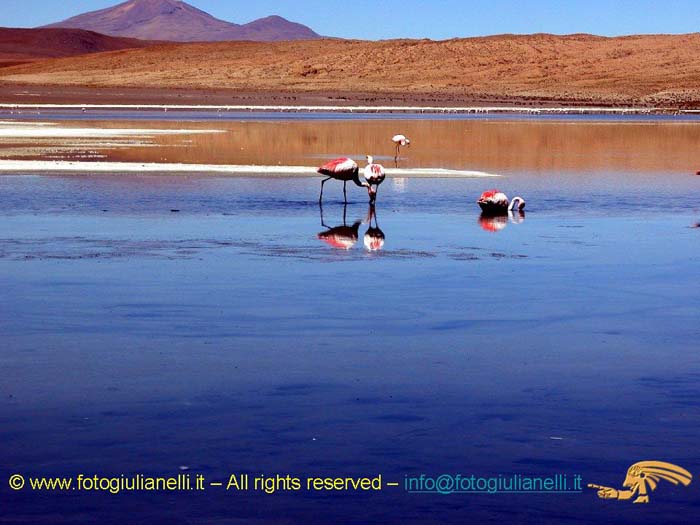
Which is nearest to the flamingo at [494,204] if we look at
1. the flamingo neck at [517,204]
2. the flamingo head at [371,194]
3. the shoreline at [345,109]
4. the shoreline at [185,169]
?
the flamingo neck at [517,204]

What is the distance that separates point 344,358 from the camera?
664 cm

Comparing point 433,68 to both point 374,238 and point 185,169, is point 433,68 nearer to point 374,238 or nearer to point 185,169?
point 185,169

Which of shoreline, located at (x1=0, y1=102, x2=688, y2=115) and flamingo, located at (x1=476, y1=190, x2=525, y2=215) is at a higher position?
shoreline, located at (x1=0, y1=102, x2=688, y2=115)

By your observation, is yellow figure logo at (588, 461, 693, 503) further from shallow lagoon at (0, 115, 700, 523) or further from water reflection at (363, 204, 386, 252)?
water reflection at (363, 204, 386, 252)

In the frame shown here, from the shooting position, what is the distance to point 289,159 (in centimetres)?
2369

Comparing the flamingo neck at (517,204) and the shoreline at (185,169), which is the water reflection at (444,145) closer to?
the shoreline at (185,169)

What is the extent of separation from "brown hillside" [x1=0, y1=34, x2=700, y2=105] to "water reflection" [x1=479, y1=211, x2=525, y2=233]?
2308 inches

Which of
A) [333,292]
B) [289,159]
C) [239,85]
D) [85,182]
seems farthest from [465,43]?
[333,292]

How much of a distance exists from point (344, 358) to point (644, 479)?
2226mm

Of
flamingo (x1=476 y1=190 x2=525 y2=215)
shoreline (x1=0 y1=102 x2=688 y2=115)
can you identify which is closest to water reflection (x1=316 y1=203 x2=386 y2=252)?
flamingo (x1=476 y1=190 x2=525 y2=215)

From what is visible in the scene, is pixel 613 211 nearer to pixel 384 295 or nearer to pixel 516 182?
pixel 516 182

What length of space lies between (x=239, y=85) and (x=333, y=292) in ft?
282

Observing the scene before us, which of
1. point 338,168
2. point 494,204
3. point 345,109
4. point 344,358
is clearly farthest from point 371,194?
point 345,109

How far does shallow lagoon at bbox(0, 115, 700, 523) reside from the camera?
190 inches
